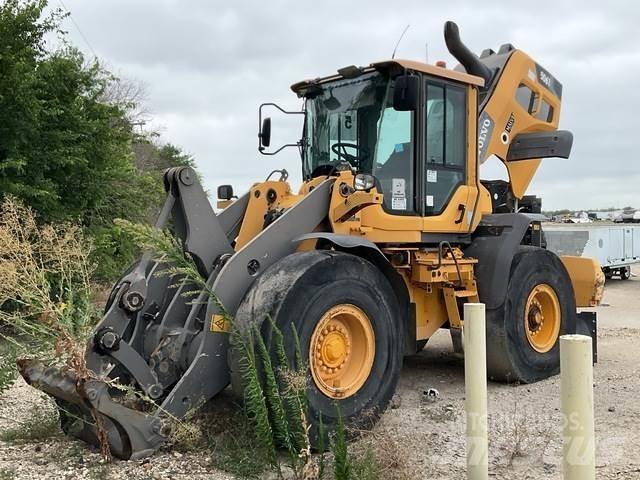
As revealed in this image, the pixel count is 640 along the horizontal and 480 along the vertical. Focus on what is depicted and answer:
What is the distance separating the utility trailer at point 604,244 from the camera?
19.7 metres

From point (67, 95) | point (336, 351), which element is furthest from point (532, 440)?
point (67, 95)

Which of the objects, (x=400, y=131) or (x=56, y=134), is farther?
(x=56, y=134)

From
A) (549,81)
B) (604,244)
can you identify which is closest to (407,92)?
(549,81)

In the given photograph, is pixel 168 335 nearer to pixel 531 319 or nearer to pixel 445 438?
pixel 445 438

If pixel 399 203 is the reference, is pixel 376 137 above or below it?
above

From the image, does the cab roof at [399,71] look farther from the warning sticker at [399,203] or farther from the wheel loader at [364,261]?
the warning sticker at [399,203]

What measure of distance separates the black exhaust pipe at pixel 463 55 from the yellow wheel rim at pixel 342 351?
376 centimetres

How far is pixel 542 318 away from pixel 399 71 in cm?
325

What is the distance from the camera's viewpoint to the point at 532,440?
5.38 metres

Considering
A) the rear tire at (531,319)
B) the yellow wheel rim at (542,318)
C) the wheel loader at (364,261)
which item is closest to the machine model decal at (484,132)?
the wheel loader at (364,261)

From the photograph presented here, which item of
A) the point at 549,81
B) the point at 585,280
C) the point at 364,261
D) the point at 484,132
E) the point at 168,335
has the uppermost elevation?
the point at 549,81

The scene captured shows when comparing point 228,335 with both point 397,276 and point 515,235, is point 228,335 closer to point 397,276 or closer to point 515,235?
point 397,276

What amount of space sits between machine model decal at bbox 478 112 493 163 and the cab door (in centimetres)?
70

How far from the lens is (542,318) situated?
7801 millimetres
